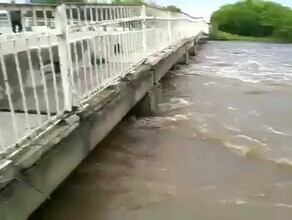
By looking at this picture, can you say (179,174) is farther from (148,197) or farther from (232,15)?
(232,15)

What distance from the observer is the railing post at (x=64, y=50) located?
3996 millimetres

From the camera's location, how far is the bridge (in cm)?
330

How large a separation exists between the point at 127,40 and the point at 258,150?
2571 mm

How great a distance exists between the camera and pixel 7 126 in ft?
12.9

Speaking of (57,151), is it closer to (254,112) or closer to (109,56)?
(109,56)

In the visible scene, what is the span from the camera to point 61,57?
13.3 ft

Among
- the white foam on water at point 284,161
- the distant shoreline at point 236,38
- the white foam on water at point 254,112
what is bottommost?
the distant shoreline at point 236,38

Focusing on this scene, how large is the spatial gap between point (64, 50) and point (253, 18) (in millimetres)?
39441

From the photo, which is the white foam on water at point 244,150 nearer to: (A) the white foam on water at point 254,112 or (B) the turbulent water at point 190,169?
(B) the turbulent water at point 190,169

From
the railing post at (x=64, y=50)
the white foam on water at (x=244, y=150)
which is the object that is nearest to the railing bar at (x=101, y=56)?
the railing post at (x=64, y=50)

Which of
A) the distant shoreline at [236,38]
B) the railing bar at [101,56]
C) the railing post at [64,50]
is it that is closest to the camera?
the railing post at [64,50]

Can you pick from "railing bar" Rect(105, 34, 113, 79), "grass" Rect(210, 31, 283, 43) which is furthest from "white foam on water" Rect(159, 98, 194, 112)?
"grass" Rect(210, 31, 283, 43)

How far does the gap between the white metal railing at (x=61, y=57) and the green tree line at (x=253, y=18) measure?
3282cm

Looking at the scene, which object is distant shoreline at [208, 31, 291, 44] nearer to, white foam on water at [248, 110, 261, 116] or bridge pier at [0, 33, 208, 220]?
white foam on water at [248, 110, 261, 116]
